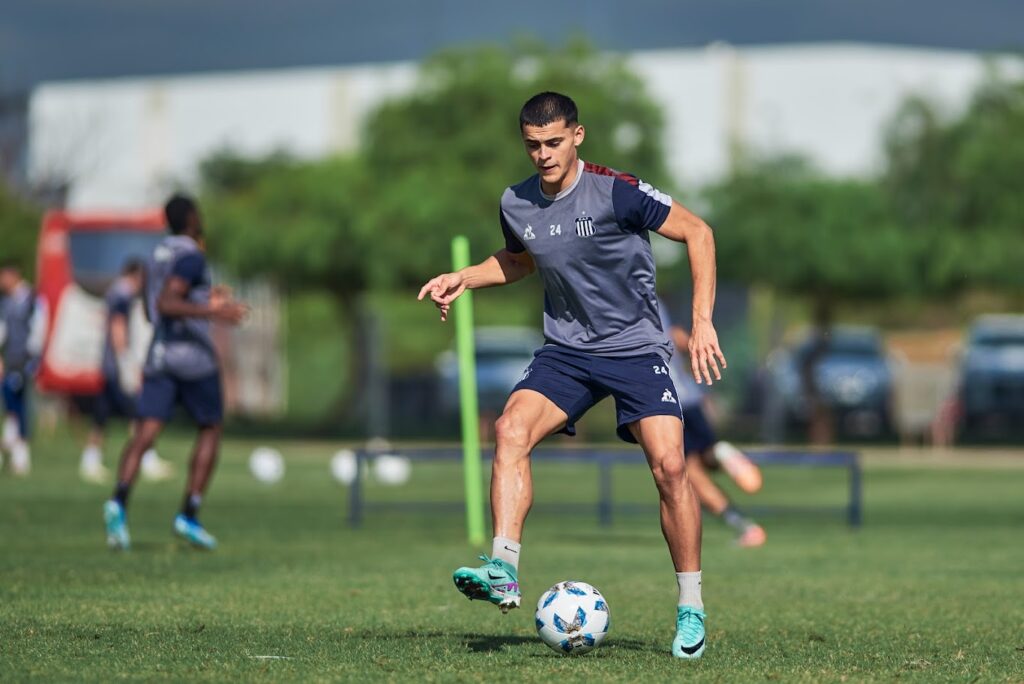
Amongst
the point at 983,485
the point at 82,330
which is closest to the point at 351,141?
the point at 82,330

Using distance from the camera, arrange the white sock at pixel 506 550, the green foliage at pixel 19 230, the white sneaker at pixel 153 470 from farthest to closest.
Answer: the green foliage at pixel 19 230, the white sneaker at pixel 153 470, the white sock at pixel 506 550

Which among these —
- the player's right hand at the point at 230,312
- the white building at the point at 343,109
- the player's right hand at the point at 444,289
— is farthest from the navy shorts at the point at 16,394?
the white building at the point at 343,109

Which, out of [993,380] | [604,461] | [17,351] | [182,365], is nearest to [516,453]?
[182,365]

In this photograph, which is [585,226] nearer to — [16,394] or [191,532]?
[191,532]

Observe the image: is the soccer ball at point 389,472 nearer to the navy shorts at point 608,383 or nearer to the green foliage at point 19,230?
the navy shorts at point 608,383

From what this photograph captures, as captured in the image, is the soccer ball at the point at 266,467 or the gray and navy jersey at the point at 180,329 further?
the soccer ball at the point at 266,467

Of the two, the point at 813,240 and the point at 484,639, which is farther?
the point at 813,240

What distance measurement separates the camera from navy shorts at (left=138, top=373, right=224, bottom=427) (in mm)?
11789

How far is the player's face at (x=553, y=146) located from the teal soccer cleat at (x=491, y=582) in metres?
1.59

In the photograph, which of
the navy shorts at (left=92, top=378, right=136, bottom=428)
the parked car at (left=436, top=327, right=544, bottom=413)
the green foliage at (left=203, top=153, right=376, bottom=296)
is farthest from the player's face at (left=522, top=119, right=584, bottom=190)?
the green foliage at (left=203, top=153, right=376, bottom=296)

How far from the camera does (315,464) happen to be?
25.5m

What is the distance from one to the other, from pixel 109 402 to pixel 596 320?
15.3 metres

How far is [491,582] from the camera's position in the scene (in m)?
6.54

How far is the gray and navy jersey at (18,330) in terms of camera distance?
66.1 ft
